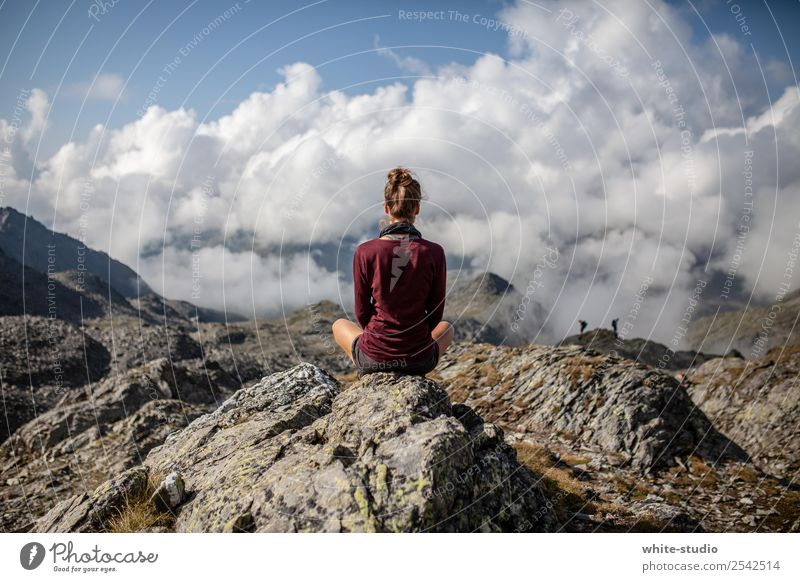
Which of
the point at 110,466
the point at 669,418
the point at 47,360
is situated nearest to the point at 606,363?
the point at 669,418

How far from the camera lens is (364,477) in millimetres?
7316

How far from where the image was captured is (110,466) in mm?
25281

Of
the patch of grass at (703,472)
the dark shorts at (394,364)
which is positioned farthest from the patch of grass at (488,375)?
the dark shorts at (394,364)

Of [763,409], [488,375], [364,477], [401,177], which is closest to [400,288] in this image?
[401,177]

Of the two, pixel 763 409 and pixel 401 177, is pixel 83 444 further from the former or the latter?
pixel 763 409

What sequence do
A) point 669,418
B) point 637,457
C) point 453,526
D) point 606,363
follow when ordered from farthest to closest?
point 606,363
point 669,418
point 637,457
point 453,526

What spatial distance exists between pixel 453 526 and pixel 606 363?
57.9 ft

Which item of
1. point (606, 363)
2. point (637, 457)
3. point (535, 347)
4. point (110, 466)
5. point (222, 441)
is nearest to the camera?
point (222, 441)

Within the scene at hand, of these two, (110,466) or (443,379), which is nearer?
(110,466)

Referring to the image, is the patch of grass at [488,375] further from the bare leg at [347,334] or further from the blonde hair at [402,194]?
the blonde hair at [402,194]

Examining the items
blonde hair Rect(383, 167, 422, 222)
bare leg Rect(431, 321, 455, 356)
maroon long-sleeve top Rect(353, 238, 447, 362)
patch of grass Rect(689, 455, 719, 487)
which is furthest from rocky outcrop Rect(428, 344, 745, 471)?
blonde hair Rect(383, 167, 422, 222)

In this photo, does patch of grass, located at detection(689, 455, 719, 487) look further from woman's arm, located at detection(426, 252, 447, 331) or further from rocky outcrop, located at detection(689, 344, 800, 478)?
woman's arm, located at detection(426, 252, 447, 331)

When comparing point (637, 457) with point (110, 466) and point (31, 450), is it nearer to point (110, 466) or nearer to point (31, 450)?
point (110, 466)

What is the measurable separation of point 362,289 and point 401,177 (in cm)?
223
